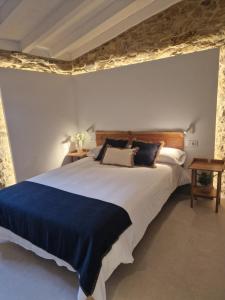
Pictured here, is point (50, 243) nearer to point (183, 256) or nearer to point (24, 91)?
point (183, 256)

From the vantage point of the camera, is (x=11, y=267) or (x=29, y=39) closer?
(x=11, y=267)

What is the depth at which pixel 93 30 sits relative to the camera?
3.28m

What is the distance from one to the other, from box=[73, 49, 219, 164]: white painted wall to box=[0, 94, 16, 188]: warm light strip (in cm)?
166

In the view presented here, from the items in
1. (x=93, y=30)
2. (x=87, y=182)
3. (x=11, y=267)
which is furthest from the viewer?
(x=93, y=30)

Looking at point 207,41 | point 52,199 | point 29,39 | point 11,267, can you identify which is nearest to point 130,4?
point 207,41

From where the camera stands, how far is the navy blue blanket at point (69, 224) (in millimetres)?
1575

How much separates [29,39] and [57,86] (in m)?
1.02

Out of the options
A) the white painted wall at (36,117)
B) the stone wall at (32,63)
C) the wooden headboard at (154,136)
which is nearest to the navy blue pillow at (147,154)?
the wooden headboard at (154,136)

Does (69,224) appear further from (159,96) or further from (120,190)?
(159,96)

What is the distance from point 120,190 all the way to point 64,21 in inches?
95.4

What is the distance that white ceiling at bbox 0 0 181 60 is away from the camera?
2.69 metres

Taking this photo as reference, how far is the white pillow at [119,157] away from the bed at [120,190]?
103mm

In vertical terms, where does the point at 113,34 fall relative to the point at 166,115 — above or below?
above

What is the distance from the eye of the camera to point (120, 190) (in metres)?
2.30
